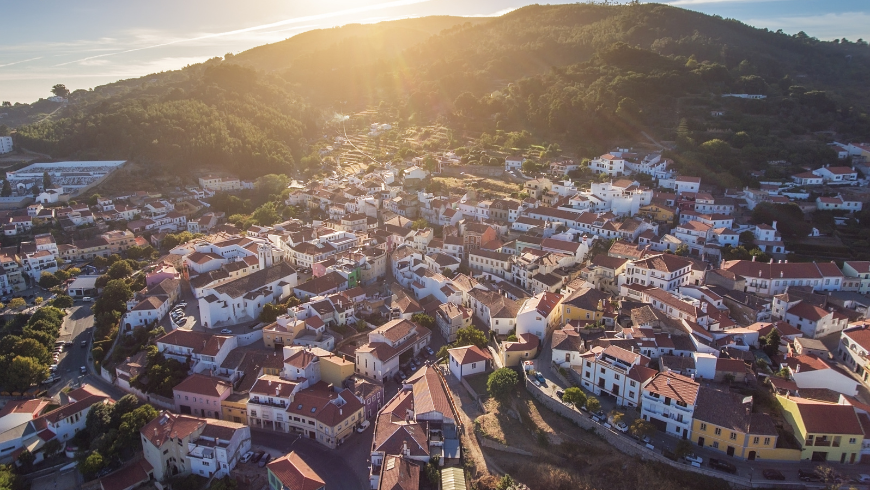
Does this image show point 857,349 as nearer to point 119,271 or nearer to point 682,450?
point 682,450

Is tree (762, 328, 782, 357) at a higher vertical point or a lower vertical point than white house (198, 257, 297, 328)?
lower

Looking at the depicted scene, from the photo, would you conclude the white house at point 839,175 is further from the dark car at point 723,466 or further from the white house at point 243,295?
the white house at point 243,295

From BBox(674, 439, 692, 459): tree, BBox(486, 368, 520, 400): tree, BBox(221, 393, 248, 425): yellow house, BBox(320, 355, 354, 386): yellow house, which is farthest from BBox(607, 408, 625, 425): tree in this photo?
BBox(221, 393, 248, 425): yellow house

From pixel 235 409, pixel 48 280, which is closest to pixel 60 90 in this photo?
pixel 48 280

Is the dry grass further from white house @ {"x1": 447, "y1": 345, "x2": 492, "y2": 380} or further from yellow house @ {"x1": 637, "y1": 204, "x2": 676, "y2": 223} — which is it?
yellow house @ {"x1": 637, "y1": 204, "x2": 676, "y2": 223}

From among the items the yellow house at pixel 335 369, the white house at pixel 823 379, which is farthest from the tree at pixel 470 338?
the white house at pixel 823 379

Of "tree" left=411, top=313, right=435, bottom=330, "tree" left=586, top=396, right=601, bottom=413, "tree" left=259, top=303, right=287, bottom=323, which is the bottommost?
"tree" left=586, top=396, right=601, bottom=413

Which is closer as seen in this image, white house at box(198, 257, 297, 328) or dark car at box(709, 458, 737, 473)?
dark car at box(709, 458, 737, 473)
